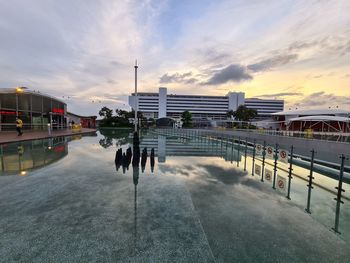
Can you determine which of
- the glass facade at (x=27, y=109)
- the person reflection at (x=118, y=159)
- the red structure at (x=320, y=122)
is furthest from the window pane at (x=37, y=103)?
the red structure at (x=320, y=122)

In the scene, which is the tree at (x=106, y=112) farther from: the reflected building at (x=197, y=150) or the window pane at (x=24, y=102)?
the reflected building at (x=197, y=150)

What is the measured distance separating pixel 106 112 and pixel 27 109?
44.8m

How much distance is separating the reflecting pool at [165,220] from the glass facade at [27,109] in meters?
25.8

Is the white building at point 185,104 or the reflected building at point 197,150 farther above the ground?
the white building at point 185,104

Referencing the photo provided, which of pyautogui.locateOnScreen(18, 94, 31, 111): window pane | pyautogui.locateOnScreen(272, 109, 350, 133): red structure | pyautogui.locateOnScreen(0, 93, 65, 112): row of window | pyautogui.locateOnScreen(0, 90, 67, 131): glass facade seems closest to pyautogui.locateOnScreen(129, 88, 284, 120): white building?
pyautogui.locateOnScreen(272, 109, 350, 133): red structure

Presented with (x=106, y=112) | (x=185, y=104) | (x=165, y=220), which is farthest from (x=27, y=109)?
(x=185, y=104)

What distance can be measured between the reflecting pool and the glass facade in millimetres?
25772

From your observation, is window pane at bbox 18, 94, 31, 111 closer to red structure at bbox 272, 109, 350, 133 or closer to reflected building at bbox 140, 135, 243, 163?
reflected building at bbox 140, 135, 243, 163

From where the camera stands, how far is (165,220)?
11.6ft

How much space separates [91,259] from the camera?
8.23 ft

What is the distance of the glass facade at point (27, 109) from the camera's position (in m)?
24.6

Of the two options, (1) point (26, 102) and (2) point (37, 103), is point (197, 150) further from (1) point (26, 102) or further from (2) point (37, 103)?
(2) point (37, 103)

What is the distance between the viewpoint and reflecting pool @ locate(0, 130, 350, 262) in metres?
2.66

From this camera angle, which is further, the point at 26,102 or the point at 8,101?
the point at 26,102
